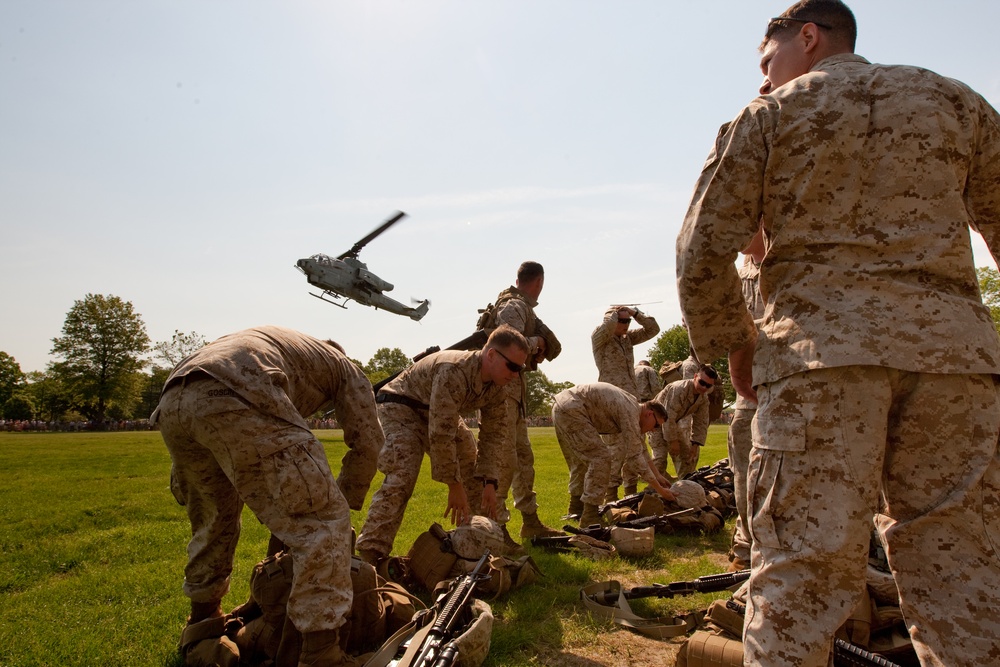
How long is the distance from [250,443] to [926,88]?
3.30 metres

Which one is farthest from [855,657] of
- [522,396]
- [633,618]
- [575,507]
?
[575,507]

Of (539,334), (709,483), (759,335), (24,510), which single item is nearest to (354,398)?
(759,335)

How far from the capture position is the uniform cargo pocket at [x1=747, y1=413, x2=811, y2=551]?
6.61 ft

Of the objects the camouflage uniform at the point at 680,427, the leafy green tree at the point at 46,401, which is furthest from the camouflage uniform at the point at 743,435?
the leafy green tree at the point at 46,401

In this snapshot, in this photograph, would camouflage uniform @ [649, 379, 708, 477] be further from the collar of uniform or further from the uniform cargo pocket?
the uniform cargo pocket

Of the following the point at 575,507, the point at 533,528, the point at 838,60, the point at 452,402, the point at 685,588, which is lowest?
the point at 575,507

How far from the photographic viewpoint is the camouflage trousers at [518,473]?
7.18 metres

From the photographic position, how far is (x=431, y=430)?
16.8ft

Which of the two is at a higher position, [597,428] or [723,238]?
[723,238]

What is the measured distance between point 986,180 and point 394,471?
173 inches

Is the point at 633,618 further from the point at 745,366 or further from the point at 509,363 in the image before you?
the point at 745,366

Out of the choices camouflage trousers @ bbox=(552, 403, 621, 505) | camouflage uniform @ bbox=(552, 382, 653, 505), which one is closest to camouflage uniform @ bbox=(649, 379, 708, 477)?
camouflage uniform @ bbox=(552, 382, 653, 505)

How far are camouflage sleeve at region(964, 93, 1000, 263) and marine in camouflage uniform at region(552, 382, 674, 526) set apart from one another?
5.23m

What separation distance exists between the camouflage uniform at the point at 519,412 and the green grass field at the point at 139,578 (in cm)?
Result: 63
